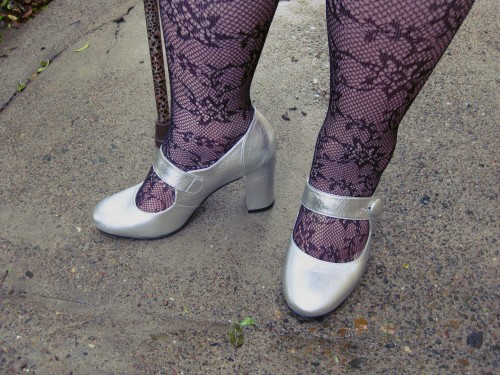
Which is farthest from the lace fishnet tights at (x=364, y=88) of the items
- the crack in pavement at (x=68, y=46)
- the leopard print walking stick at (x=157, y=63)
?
the crack in pavement at (x=68, y=46)

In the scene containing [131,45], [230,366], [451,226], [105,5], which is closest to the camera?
[230,366]

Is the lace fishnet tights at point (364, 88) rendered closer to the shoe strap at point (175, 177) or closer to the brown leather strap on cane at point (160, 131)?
the shoe strap at point (175, 177)

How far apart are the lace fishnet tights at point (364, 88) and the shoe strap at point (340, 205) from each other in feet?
0.04

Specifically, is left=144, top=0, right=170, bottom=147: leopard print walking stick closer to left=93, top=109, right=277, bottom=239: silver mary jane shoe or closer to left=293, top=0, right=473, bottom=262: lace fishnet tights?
left=93, top=109, right=277, bottom=239: silver mary jane shoe

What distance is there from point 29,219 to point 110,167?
0.23 m

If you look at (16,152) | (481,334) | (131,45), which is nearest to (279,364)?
(481,334)

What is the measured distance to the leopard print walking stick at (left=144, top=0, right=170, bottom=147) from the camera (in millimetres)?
1115

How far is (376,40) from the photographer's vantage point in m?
0.79

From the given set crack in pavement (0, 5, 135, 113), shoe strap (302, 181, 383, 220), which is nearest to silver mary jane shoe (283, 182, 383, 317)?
shoe strap (302, 181, 383, 220)

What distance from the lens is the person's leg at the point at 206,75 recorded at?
0.86 meters

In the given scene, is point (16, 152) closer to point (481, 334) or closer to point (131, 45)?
point (131, 45)

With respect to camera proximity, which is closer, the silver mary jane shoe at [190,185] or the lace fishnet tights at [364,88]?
the lace fishnet tights at [364,88]

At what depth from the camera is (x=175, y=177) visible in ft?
3.55

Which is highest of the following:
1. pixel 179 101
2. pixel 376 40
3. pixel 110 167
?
pixel 376 40
